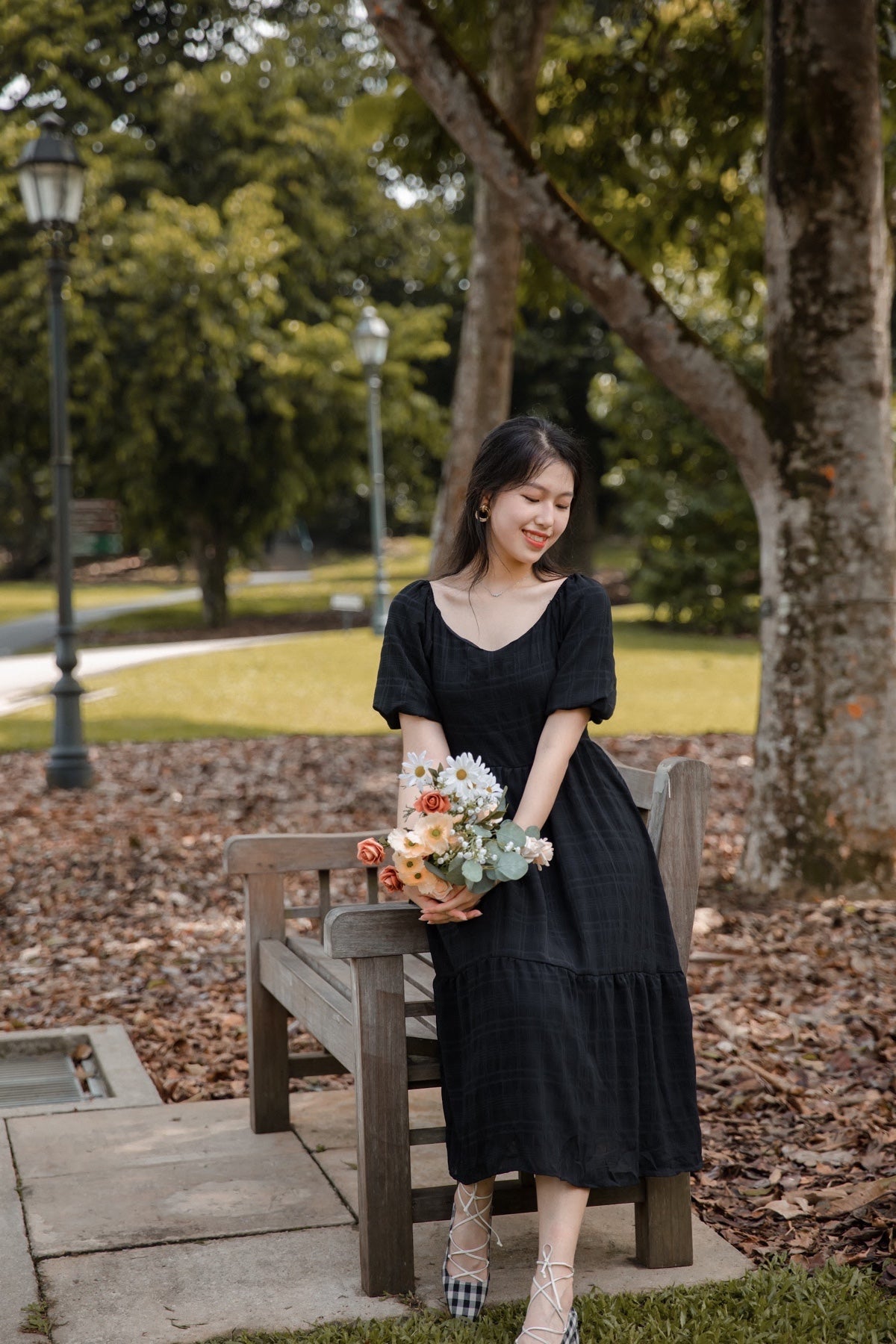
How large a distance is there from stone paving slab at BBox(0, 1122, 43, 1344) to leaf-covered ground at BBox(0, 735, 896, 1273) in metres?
0.99

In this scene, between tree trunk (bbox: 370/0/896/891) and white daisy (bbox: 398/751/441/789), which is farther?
tree trunk (bbox: 370/0/896/891)

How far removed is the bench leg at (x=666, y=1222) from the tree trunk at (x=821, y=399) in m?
3.27

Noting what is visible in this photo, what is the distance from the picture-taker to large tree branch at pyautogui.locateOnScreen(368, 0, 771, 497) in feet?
19.4

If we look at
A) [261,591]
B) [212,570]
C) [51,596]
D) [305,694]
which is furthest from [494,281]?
[51,596]

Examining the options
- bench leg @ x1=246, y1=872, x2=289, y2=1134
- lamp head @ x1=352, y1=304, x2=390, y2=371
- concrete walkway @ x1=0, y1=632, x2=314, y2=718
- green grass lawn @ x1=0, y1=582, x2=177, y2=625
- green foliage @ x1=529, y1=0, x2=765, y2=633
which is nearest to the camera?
bench leg @ x1=246, y1=872, x2=289, y2=1134

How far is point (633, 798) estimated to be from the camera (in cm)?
351

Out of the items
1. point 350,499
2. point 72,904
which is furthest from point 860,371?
point 350,499

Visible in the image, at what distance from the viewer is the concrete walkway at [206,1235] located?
2.97m

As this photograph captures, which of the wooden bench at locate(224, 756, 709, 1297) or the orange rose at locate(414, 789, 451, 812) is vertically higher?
the orange rose at locate(414, 789, 451, 812)

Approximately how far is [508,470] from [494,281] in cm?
611

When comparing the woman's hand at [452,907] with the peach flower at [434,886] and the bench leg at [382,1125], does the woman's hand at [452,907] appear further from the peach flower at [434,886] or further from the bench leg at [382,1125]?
the bench leg at [382,1125]

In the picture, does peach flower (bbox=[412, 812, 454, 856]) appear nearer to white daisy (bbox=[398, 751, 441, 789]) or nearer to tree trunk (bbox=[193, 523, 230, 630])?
white daisy (bbox=[398, 751, 441, 789])

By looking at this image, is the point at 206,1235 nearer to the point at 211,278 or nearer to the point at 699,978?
the point at 699,978

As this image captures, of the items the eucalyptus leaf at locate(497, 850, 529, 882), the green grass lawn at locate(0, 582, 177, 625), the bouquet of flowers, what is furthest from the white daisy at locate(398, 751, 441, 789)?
the green grass lawn at locate(0, 582, 177, 625)
